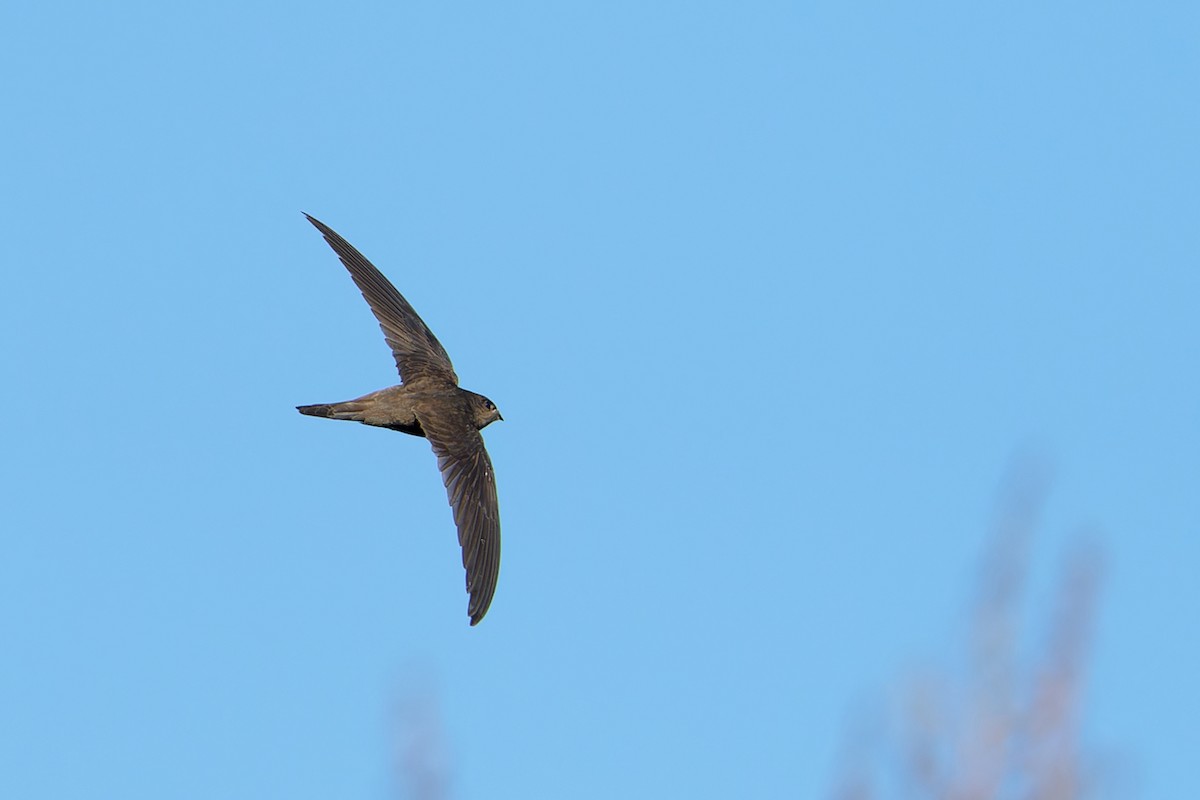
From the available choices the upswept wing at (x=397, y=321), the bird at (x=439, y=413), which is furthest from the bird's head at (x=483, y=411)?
the upswept wing at (x=397, y=321)

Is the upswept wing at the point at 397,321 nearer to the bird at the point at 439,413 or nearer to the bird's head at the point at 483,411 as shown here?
the bird at the point at 439,413

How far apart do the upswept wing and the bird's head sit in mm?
479

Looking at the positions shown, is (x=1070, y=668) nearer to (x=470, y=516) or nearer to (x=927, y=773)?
(x=927, y=773)

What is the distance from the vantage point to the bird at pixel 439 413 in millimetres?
15766

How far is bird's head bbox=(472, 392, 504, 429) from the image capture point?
17.6 m

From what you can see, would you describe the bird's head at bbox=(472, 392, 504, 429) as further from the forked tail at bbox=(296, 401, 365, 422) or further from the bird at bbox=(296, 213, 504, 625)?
the forked tail at bbox=(296, 401, 365, 422)

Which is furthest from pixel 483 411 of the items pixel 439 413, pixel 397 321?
pixel 397 321

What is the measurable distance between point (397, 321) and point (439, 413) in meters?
1.63

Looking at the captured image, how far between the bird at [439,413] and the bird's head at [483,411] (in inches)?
0.4

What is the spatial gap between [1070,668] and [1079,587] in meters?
0.32

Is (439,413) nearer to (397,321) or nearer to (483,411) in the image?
(483,411)

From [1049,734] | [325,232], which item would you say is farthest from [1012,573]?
[325,232]

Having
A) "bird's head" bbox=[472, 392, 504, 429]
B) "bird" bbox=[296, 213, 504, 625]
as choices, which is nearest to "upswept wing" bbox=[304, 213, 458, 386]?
"bird" bbox=[296, 213, 504, 625]

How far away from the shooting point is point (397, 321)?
Result: 1836cm
